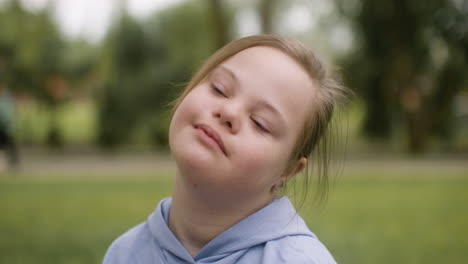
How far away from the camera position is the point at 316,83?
1.77 metres

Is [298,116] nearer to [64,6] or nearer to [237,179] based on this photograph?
[237,179]

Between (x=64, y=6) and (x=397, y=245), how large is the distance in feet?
22.5

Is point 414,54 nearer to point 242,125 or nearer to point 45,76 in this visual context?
point 45,76

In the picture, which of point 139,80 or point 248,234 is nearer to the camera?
point 248,234

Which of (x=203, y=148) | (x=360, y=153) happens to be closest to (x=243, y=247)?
(x=203, y=148)

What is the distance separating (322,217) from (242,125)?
4.35 meters

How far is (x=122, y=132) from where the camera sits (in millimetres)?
14641

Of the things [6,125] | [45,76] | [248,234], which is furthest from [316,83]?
[45,76]

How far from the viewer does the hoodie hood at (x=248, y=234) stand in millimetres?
1637

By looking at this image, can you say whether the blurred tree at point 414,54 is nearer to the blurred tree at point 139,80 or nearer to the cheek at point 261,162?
the blurred tree at point 139,80

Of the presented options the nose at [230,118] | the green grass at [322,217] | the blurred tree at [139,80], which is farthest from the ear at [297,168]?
the blurred tree at [139,80]

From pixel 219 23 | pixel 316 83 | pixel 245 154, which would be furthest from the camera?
pixel 219 23

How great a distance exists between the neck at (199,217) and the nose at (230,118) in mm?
235

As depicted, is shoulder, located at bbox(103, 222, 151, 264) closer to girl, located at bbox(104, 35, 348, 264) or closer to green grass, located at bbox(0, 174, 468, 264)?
girl, located at bbox(104, 35, 348, 264)
